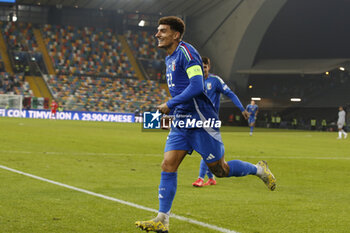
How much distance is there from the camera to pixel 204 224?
18.6 feet

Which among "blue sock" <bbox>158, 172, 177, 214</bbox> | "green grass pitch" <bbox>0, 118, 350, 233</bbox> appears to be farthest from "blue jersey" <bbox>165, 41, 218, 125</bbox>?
"green grass pitch" <bbox>0, 118, 350, 233</bbox>

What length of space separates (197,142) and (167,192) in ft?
2.08

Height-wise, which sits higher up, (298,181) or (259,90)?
(259,90)

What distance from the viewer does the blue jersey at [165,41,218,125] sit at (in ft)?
17.8

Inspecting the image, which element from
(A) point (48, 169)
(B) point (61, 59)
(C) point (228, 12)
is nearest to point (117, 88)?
(B) point (61, 59)

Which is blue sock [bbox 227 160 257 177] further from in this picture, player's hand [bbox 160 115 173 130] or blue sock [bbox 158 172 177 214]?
player's hand [bbox 160 115 173 130]

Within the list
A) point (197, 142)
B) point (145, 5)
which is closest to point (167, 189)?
point (197, 142)

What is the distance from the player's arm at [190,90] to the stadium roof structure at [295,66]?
49283 millimetres

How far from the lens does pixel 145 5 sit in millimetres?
64812

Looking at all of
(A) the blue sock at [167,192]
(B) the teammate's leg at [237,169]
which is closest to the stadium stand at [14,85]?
(B) the teammate's leg at [237,169]

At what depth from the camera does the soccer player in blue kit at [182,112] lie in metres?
5.43

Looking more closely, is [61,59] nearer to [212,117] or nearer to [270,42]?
[270,42]

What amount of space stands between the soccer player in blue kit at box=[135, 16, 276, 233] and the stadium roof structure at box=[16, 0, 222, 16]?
176ft

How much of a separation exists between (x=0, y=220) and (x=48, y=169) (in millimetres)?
5089
